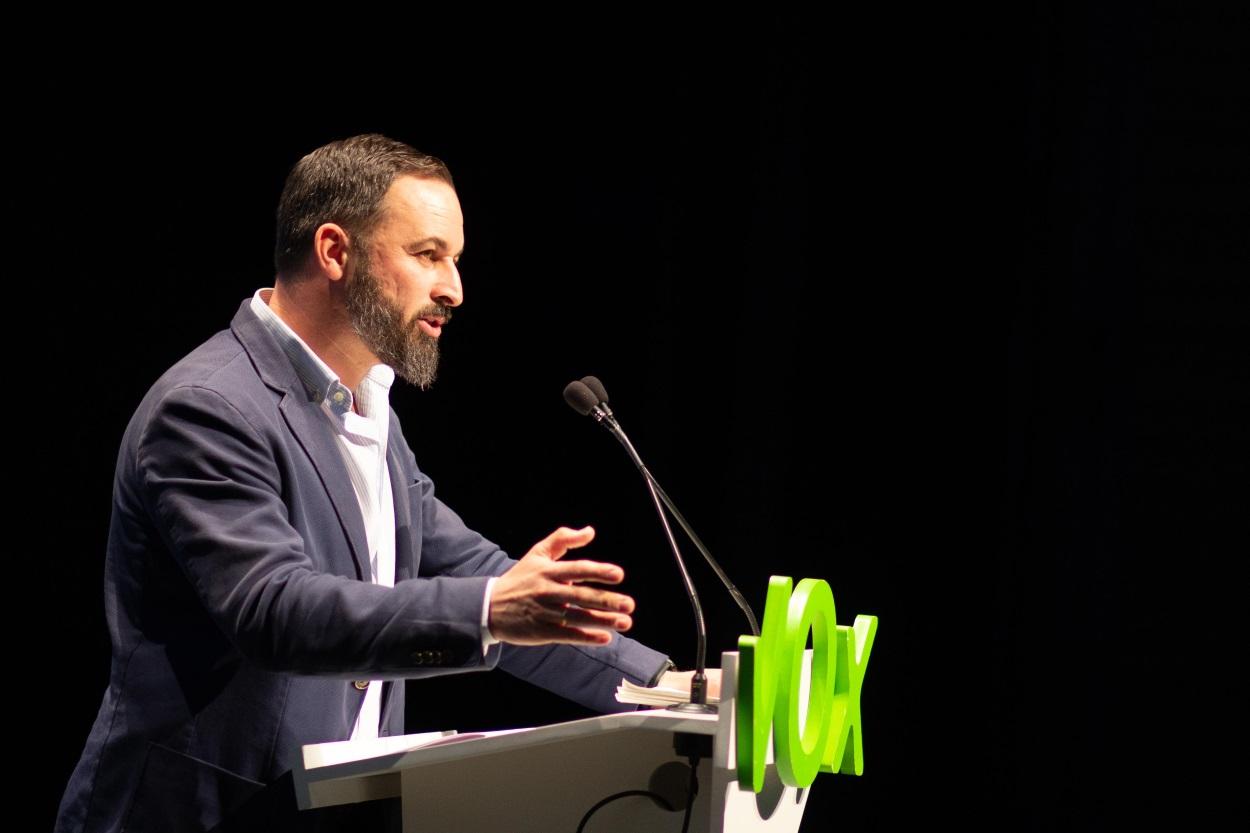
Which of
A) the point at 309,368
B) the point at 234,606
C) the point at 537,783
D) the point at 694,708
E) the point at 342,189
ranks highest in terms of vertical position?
the point at 342,189

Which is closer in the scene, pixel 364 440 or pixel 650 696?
pixel 650 696

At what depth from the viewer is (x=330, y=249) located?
85.5 inches

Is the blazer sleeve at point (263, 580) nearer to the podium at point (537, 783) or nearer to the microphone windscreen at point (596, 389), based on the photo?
the podium at point (537, 783)

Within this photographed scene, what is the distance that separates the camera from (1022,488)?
3199 mm

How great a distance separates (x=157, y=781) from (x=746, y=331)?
80.2 inches

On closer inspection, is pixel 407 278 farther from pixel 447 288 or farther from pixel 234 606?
pixel 234 606

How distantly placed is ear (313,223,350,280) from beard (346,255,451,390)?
27mm

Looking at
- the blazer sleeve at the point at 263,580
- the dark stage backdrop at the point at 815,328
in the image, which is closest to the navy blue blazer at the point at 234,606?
the blazer sleeve at the point at 263,580

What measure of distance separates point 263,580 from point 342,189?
0.80 meters

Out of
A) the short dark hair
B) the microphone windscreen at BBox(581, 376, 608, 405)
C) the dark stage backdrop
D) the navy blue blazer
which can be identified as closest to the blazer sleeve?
the navy blue blazer

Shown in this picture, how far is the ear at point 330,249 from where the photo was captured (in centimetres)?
216

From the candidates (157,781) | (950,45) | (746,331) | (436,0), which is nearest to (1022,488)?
(746,331)

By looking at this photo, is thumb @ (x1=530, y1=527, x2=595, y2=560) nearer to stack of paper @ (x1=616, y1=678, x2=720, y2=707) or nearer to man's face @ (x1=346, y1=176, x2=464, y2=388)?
stack of paper @ (x1=616, y1=678, x2=720, y2=707)

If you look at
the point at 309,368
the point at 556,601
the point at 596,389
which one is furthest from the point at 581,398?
the point at 556,601
